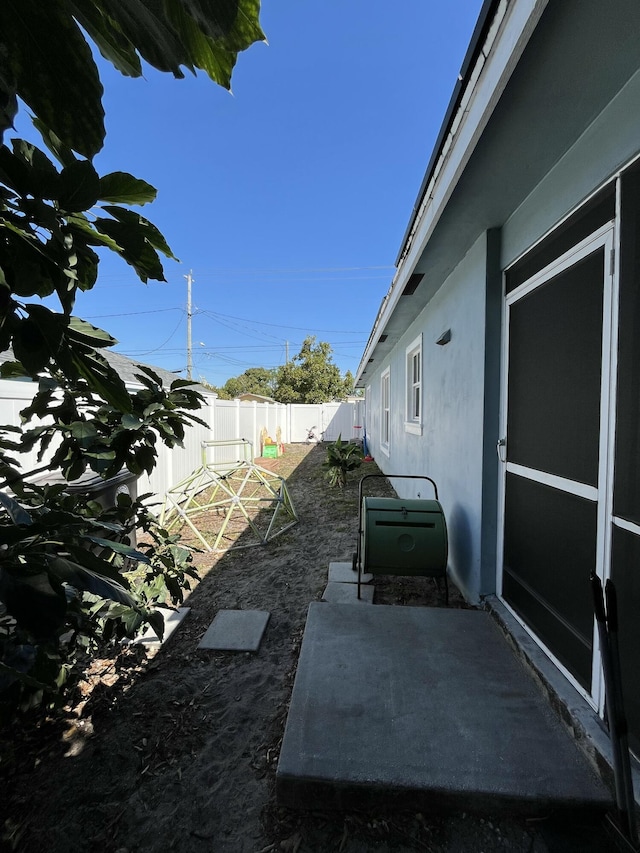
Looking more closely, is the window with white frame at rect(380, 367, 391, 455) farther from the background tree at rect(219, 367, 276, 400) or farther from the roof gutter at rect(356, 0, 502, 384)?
the background tree at rect(219, 367, 276, 400)

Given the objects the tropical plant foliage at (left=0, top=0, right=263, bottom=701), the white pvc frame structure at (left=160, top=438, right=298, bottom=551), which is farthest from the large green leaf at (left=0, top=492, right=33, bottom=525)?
the white pvc frame structure at (left=160, top=438, right=298, bottom=551)

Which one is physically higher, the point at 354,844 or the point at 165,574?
the point at 165,574

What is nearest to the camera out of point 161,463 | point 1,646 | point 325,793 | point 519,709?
point 1,646

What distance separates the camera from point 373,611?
117 inches

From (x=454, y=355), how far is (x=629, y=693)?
2.87 metres

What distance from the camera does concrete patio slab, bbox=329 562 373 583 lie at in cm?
385

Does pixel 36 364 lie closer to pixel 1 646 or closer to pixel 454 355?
pixel 1 646

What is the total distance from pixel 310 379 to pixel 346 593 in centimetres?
2665

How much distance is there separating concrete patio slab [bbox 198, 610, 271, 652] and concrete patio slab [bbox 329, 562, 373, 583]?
87 centimetres

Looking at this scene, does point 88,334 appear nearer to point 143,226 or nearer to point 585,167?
point 143,226

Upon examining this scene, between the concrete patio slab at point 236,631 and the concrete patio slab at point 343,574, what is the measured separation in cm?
87

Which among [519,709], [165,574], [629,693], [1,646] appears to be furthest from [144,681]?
[629,693]

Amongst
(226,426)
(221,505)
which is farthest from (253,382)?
(221,505)

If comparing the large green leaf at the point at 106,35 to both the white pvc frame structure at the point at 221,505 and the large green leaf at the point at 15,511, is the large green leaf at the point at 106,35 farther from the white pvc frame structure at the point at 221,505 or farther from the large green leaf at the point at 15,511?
the white pvc frame structure at the point at 221,505
